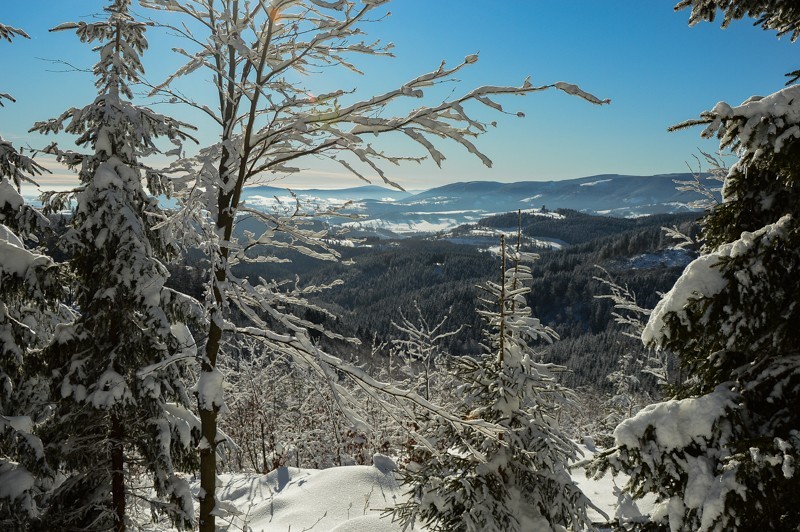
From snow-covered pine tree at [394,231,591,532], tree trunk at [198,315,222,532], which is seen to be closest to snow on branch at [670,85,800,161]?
snow-covered pine tree at [394,231,591,532]

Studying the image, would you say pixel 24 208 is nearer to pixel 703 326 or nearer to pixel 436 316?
pixel 703 326

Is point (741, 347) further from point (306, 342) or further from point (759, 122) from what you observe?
point (306, 342)

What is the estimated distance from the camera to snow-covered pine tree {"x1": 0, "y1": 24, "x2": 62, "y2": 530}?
18.5 ft

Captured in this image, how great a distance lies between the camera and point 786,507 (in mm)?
3131

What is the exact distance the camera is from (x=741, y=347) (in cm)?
362

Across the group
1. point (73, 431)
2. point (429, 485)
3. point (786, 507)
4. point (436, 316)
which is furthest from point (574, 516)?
point (436, 316)

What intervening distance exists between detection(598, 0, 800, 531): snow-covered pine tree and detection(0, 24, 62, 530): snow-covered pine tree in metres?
6.53

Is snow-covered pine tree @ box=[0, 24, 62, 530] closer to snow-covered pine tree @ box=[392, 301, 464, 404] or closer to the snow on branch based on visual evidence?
the snow on branch

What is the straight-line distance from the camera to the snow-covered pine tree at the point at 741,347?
3.06m

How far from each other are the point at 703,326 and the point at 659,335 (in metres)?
0.32

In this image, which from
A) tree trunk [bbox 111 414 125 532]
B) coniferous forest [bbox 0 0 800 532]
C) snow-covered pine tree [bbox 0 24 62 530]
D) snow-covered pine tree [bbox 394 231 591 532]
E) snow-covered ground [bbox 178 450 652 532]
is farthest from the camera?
snow-covered ground [bbox 178 450 652 532]

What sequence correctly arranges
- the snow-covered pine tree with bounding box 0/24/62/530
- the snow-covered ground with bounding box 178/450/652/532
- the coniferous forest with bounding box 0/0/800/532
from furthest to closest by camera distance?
the snow-covered ground with bounding box 178/450/652/532 < the snow-covered pine tree with bounding box 0/24/62/530 < the coniferous forest with bounding box 0/0/800/532

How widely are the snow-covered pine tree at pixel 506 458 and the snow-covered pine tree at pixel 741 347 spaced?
225 centimetres

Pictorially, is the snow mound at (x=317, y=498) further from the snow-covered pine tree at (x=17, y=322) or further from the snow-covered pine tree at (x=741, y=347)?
the snow-covered pine tree at (x=741, y=347)
